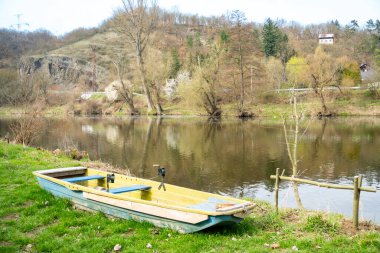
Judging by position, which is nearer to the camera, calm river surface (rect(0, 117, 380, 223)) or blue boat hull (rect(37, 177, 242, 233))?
blue boat hull (rect(37, 177, 242, 233))

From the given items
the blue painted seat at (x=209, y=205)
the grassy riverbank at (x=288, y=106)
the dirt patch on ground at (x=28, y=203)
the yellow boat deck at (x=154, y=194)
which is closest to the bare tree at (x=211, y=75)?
the grassy riverbank at (x=288, y=106)

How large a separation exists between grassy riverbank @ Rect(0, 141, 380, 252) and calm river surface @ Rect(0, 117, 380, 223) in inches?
181

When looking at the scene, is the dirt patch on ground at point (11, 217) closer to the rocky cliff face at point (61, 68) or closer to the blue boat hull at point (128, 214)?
the blue boat hull at point (128, 214)

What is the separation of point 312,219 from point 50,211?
6073 mm

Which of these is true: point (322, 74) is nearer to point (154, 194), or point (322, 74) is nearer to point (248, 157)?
point (248, 157)

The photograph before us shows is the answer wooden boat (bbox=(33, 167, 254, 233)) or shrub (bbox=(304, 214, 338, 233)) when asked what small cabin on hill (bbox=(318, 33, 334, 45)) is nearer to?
wooden boat (bbox=(33, 167, 254, 233))

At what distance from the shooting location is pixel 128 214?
329 inches

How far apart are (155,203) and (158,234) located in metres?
0.62

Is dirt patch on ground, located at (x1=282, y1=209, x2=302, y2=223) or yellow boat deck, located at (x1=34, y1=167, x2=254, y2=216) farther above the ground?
yellow boat deck, located at (x1=34, y1=167, x2=254, y2=216)

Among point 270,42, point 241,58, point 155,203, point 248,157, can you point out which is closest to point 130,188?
point 155,203

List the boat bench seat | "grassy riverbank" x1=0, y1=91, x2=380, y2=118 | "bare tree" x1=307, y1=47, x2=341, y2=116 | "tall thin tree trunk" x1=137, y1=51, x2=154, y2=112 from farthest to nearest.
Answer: "tall thin tree trunk" x1=137, y1=51, x2=154, y2=112 < "grassy riverbank" x1=0, y1=91, x2=380, y2=118 < "bare tree" x1=307, y1=47, x2=341, y2=116 < the boat bench seat

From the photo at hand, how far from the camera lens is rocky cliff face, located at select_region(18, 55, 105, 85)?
106188 millimetres

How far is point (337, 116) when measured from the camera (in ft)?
170

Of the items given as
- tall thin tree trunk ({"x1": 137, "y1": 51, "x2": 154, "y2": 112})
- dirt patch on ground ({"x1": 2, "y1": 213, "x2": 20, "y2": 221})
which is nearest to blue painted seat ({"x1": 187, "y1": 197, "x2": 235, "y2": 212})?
dirt patch on ground ({"x1": 2, "y1": 213, "x2": 20, "y2": 221})
